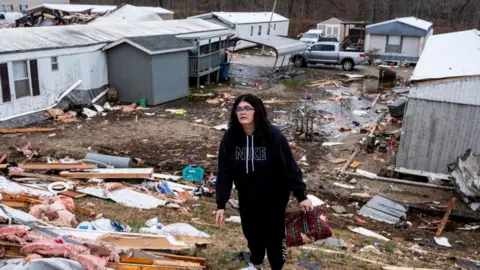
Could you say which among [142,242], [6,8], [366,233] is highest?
[6,8]

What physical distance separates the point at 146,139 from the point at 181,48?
736 cm

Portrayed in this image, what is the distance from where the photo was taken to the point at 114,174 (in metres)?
10.0

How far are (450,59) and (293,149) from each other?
556 cm

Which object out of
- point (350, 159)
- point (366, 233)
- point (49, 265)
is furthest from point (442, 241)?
point (49, 265)

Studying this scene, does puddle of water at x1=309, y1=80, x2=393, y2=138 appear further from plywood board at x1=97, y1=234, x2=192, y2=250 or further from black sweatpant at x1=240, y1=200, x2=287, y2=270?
black sweatpant at x1=240, y1=200, x2=287, y2=270

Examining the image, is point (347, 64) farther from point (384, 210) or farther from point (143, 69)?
point (384, 210)

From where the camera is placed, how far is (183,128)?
15.3m

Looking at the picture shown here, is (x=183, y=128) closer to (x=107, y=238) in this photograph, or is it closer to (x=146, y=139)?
(x=146, y=139)

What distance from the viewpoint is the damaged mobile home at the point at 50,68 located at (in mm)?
14625

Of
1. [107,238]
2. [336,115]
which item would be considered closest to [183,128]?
[336,115]

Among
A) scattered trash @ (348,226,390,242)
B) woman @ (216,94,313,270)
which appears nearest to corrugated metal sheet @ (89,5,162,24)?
scattered trash @ (348,226,390,242)

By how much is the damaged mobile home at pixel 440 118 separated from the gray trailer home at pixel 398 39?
20785 millimetres

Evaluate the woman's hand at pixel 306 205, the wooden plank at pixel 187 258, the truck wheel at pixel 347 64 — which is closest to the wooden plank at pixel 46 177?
the wooden plank at pixel 187 258

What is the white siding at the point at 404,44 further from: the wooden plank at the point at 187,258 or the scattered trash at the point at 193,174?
the wooden plank at the point at 187,258
